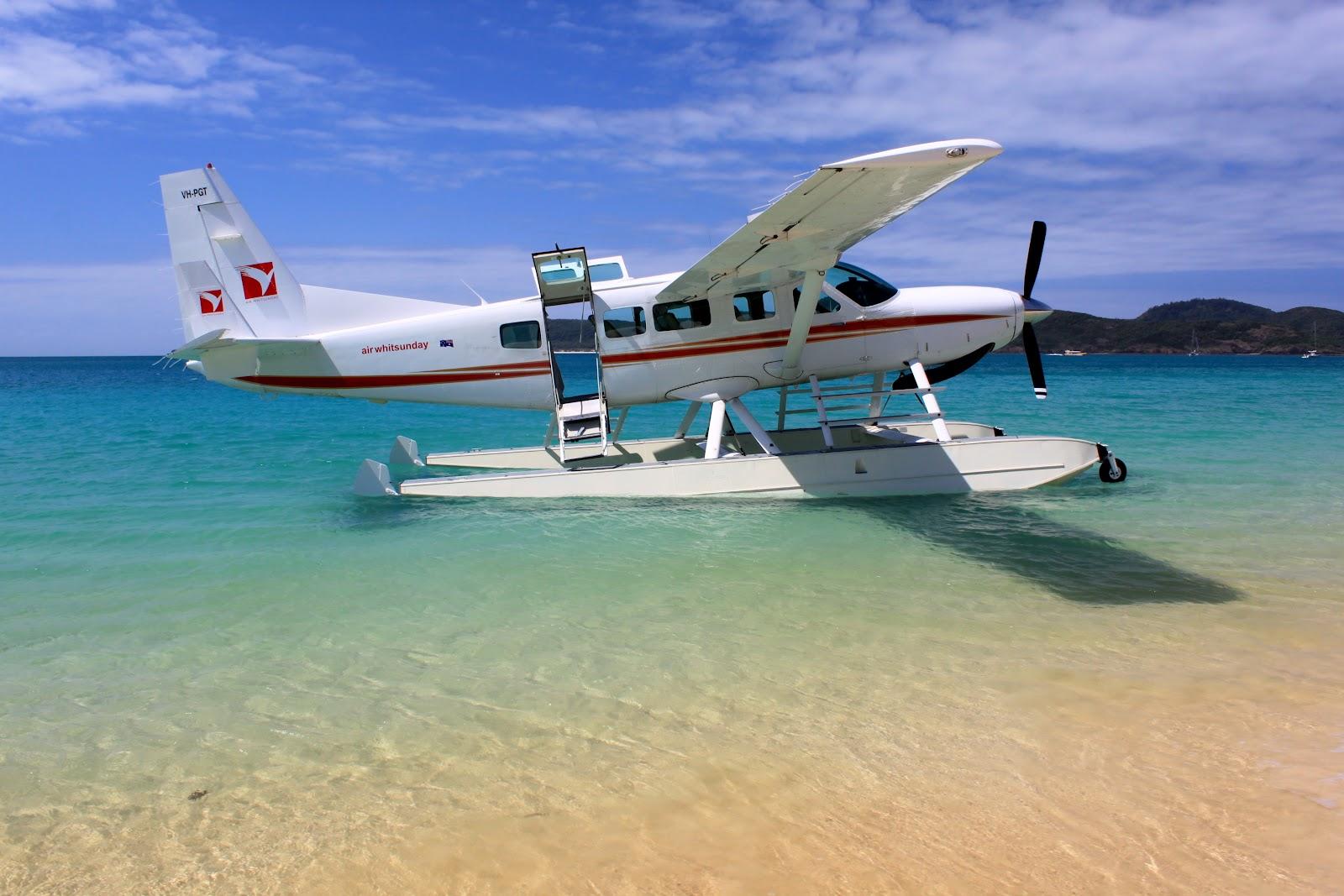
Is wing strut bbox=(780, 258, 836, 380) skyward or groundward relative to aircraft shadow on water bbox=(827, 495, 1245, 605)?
skyward

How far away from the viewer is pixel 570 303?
973 cm

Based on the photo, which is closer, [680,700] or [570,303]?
[680,700]

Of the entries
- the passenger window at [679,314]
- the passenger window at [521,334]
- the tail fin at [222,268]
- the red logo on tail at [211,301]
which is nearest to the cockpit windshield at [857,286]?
the passenger window at [679,314]

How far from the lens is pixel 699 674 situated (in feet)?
14.0

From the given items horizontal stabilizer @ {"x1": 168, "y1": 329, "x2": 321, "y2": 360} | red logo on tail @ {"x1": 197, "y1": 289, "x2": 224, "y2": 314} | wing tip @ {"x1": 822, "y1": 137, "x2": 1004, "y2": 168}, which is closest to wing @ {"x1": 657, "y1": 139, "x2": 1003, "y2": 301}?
wing tip @ {"x1": 822, "y1": 137, "x2": 1004, "y2": 168}

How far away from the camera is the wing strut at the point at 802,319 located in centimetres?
902

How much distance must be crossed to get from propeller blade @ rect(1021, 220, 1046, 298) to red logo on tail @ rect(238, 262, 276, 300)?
9315 mm

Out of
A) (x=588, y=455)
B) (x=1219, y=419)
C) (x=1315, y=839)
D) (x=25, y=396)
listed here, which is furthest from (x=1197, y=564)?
(x=25, y=396)

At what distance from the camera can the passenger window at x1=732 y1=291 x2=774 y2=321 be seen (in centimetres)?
979

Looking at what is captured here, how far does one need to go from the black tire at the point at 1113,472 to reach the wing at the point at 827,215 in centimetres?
436

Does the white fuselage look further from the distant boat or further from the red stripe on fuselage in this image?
the distant boat

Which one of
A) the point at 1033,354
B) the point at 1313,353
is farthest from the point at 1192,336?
the point at 1033,354

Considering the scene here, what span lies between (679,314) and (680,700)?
650cm

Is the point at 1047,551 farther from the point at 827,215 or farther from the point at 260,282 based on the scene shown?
the point at 260,282
